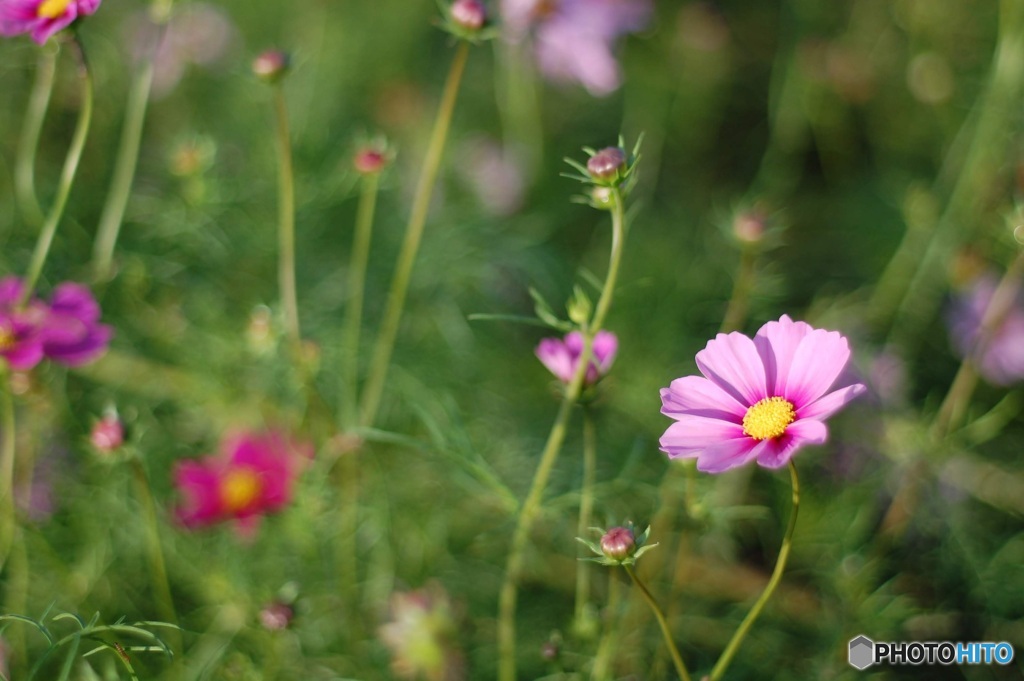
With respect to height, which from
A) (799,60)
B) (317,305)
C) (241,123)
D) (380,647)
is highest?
(799,60)

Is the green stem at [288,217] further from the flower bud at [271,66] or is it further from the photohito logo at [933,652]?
the photohito logo at [933,652]

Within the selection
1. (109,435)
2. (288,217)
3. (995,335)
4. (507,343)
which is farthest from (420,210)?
(995,335)

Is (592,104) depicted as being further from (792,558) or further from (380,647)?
(380,647)

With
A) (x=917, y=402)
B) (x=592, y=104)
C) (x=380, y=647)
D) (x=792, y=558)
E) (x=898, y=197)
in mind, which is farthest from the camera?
(x=592, y=104)

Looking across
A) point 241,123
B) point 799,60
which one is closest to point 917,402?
point 799,60

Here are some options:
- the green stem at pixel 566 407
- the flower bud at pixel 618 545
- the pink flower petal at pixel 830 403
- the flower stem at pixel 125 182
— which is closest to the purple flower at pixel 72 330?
the flower stem at pixel 125 182

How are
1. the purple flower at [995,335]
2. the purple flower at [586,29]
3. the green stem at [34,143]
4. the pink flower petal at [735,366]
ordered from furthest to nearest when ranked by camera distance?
the purple flower at [586,29], the purple flower at [995,335], the green stem at [34,143], the pink flower petal at [735,366]

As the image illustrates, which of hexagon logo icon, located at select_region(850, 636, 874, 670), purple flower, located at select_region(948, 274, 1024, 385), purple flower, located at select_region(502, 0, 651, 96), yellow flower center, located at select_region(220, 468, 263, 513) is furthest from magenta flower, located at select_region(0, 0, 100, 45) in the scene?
purple flower, located at select_region(948, 274, 1024, 385)
